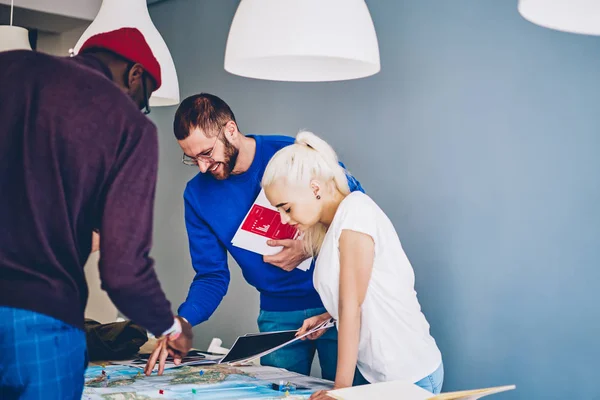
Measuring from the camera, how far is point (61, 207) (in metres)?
1.46

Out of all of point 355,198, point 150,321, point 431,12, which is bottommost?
point 150,321

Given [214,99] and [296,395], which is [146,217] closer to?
[296,395]

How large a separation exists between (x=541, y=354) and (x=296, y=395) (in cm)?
114

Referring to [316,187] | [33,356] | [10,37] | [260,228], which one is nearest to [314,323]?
[260,228]

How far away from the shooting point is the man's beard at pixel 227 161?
8.35 feet

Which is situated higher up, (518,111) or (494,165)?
(518,111)

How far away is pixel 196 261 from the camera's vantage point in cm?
268

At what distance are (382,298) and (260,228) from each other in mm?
775

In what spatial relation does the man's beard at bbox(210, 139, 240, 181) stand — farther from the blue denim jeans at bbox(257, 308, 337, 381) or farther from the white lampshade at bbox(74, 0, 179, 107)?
the blue denim jeans at bbox(257, 308, 337, 381)

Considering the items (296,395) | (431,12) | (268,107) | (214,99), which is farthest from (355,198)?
(268,107)

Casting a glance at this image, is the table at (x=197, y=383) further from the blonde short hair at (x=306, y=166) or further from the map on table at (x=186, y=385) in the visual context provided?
the blonde short hair at (x=306, y=166)

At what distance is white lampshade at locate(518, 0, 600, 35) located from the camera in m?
1.42

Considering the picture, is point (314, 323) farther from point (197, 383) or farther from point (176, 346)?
point (176, 346)

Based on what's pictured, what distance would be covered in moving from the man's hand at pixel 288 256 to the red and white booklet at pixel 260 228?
48 millimetres
